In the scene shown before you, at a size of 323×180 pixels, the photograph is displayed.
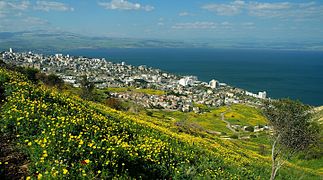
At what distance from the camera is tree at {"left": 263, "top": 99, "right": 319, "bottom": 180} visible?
19484 mm

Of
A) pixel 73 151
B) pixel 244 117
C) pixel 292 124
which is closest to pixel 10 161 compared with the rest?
pixel 73 151

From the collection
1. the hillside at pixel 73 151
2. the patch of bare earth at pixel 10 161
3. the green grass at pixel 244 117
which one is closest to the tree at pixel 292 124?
the hillside at pixel 73 151

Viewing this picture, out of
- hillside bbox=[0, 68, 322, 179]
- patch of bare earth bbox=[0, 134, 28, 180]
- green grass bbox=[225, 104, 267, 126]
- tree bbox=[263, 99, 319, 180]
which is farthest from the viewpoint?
green grass bbox=[225, 104, 267, 126]

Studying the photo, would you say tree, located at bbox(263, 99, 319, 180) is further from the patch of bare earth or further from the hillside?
the patch of bare earth

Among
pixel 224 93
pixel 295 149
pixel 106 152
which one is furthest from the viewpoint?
pixel 224 93

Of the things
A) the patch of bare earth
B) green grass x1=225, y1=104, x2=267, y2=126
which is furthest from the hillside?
green grass x1=225, y1=104, x2=267, y2=126

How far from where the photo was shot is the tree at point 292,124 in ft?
63.9

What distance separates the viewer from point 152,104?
124 metres

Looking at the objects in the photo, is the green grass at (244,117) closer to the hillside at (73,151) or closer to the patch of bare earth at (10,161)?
the hillside at (73,151)

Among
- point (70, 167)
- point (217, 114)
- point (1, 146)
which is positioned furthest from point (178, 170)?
point (217, 114)

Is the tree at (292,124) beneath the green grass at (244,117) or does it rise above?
above

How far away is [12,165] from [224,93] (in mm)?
183244

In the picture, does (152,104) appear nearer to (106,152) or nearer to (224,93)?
(224,93)

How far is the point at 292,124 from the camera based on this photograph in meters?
19.5
